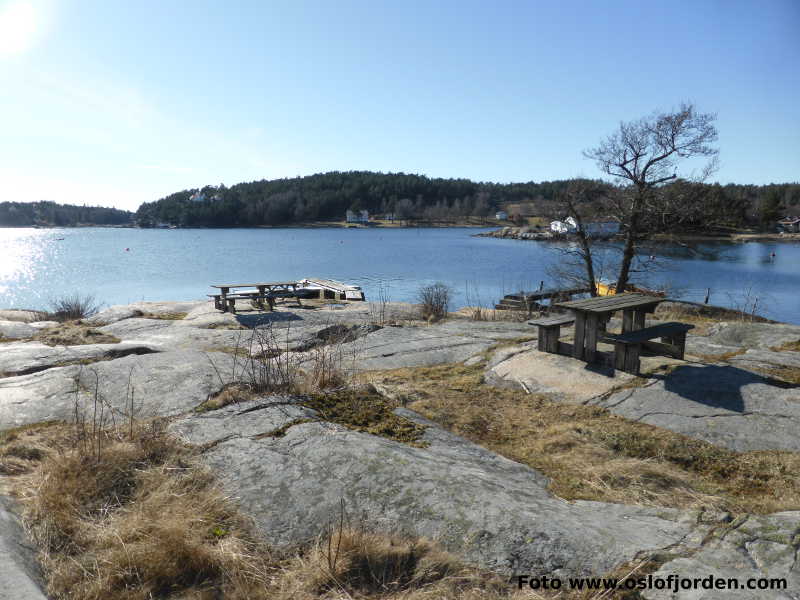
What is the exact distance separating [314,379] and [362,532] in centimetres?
232

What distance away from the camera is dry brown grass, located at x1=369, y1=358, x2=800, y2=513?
9.68 ft

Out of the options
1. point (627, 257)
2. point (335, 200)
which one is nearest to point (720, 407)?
point (627, 257)

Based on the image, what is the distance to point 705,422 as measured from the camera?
4.01 m

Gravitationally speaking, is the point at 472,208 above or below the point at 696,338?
above

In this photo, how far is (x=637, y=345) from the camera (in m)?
5.08

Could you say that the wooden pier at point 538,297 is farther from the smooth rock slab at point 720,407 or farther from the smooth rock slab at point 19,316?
the smooth rock slab at point 19,316

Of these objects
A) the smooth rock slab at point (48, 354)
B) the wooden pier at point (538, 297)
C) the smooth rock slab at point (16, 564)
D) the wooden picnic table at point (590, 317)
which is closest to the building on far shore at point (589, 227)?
the wooden pier at point (538, 297)

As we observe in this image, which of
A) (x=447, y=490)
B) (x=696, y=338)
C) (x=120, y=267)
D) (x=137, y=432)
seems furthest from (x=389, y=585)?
(x=120, y=267)

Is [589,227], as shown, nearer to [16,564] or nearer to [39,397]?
[39,397]

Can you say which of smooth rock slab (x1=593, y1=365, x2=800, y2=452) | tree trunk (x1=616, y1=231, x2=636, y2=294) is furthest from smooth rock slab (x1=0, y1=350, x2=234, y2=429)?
tree trunk (x1=616, y1=231, x2=636, y2=294)

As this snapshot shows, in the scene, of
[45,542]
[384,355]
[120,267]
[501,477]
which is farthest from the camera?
[120,267]

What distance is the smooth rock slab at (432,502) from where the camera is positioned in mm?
2186

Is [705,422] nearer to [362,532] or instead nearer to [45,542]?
[362,532]

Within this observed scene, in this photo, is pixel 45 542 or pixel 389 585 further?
pixel 45 542
